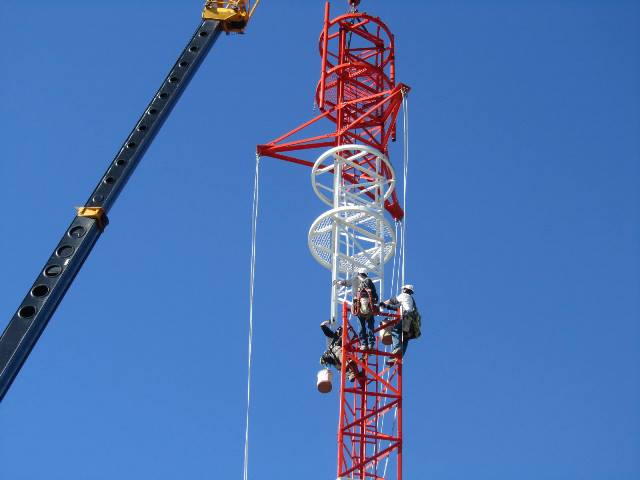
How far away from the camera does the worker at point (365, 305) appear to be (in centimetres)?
4241

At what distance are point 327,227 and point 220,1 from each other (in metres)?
7.85

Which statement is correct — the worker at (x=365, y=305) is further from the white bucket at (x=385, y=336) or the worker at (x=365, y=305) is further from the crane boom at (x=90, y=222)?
the crane boom at (x=90, y=222)

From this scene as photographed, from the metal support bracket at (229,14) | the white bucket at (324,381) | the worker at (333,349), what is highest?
the metal support bracket at (229,14)

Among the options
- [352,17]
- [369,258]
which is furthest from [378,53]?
[369,258]

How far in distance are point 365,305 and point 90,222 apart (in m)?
9.58

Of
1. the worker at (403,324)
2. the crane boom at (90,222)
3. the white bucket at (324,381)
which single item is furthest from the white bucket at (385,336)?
the crane boom at (90,222)

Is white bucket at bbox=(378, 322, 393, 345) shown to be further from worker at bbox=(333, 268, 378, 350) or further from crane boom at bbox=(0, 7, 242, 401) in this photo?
crane boom at bbox=(0, 7, 242, 401)

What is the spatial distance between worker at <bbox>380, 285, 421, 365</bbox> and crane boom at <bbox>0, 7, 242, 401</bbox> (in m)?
8.88

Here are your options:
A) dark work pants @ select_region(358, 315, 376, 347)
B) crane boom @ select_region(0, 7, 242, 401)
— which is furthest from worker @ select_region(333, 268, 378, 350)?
crane boom @ select_region(0, 7, 242, 401)

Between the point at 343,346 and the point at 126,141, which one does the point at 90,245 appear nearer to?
the point at 126,141

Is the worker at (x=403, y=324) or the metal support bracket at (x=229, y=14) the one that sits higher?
the metal support bracket at (x=229, y=14)

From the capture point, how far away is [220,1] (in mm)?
45344

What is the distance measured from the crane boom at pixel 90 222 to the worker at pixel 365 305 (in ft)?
25.3

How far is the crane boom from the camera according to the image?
3322 centimetres
